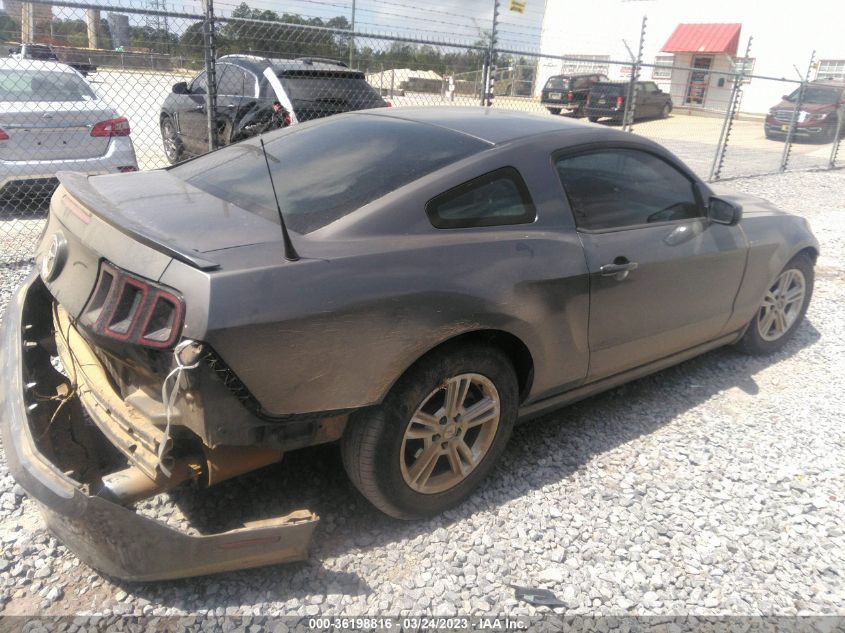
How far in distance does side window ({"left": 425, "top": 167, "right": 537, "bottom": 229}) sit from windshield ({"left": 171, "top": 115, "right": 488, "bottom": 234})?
12 centimetres

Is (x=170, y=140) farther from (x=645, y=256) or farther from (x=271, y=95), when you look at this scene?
(x=645, y=256)

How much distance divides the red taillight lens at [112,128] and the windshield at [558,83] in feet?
62.1

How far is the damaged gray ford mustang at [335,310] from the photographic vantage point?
2043 millimetres

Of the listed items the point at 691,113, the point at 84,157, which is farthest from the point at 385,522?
the point at 691,113

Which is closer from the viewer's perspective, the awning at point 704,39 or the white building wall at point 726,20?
the white building wall at point 726,20

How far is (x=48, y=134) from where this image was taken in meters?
6.18

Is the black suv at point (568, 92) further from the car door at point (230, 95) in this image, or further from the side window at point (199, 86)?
the car door at point (230, 95)

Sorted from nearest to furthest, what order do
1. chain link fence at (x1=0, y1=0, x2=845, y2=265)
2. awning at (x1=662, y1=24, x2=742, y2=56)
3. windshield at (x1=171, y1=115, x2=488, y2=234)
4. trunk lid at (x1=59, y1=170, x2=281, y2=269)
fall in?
trunk lid at (x1=59, y1=170, x2=281, y2=269) → windshield at (x1=171, y1=115, x2=488, y2=234) → chain link fence at (x1=0, y1=0, x2=845, y2=265) → awning at (x1=662, y1=24, x2=742, y2=56)

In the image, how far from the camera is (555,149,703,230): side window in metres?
3.06

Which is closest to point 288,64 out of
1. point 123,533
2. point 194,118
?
point 194,118

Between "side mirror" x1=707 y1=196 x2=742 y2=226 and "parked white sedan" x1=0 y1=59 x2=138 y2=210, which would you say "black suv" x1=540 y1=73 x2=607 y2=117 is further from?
"side mirror" x1=707 y1=196 x2=742 y2=226

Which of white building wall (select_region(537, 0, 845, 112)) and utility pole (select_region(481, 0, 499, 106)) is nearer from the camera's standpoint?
utility pole (select_region(481, 0, 499, 106))

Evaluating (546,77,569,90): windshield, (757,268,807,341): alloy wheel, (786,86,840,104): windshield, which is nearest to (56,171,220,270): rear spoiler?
(757,268,807,341): alloy wheel

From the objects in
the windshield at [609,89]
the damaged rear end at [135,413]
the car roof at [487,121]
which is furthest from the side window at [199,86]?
the windshield at [609,89]
